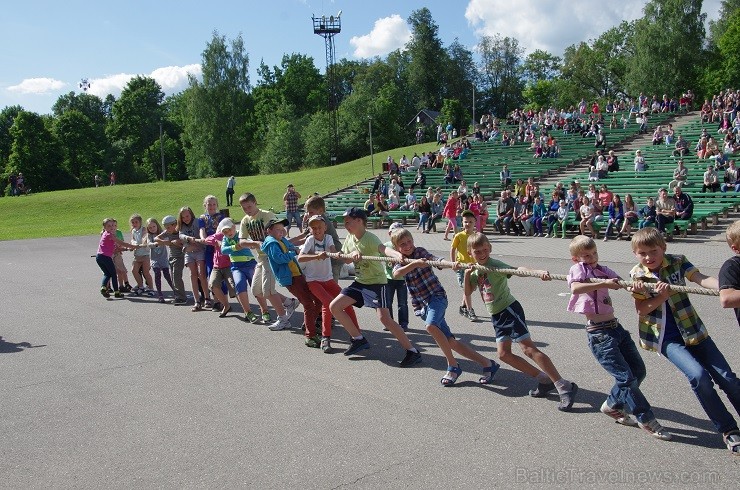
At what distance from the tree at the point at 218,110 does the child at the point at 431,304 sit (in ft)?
227

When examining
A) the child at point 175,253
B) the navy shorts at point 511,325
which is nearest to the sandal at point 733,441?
the navy shorts at point 511,325

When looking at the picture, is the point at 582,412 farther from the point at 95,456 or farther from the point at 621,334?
the point at 95,456

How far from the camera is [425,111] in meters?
82.9

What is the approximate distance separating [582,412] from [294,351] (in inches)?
153

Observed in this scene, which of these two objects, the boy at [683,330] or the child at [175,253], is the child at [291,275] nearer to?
the child at [175,253]

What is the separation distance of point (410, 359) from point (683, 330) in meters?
3.22

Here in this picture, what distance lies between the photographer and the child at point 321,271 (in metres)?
7.95

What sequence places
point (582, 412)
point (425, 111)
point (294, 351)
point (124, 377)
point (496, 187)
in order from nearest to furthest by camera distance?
point (582, 412)
point (124, 377)
point (294, 351)
point (496, 187)
point (425, 111)

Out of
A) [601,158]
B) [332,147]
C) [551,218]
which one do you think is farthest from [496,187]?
[332,147]

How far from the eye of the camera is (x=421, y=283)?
6.66 meters

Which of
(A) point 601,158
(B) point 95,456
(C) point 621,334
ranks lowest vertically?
(B) point 95,456

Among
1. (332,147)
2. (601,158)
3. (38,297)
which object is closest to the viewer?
(38,297)

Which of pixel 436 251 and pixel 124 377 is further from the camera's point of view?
pixel 436 251

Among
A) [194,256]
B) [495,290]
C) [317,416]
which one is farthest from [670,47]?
[317,416]
